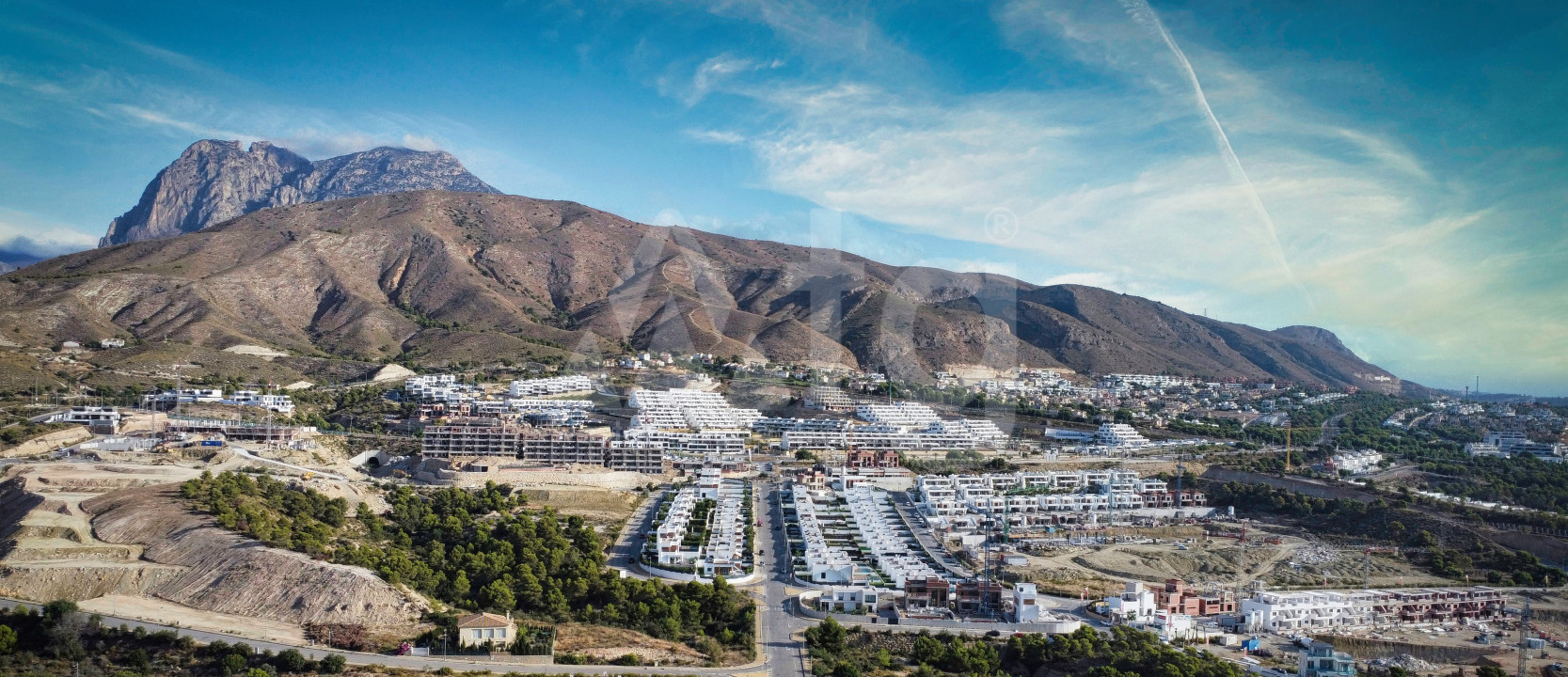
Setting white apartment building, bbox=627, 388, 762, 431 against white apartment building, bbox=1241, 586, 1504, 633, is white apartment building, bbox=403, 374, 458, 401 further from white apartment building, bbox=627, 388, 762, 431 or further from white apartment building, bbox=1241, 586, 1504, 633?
white apartment building, bbox=1241, 586, 1504, 633

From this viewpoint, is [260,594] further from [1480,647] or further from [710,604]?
[1480,647]

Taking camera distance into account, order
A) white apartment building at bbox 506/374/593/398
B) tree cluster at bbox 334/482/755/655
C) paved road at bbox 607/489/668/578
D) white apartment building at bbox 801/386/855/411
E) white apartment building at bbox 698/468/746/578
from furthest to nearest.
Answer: white apartment building at bbox 801/386/855/411 < white apartment building at bbox 506/374/593/398 < paved road at bbox 607/489/668/578 < white apartment building at bbox 698/468/746/578 < tree cluster at bbox 334/482/755/655

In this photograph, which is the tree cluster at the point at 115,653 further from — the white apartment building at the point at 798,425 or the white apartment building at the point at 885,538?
the white apartment building at the point at 798,425

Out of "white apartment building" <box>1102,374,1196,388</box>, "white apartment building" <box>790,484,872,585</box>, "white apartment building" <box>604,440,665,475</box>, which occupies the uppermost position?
"white apartment building" <box>1102,374,1196,388</box>

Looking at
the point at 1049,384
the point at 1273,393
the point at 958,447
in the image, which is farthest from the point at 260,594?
the point at 1273,393

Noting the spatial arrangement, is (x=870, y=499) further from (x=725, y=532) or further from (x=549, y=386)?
(x=549, y=386)

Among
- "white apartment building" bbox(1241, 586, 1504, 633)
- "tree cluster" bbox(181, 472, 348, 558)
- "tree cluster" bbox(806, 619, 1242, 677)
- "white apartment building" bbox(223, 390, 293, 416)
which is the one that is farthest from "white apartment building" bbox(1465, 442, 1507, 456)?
"white apartment building" bbox(223, 390, 293, 416)

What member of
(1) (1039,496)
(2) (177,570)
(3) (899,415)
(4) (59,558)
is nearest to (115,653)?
(2) (177,570)
